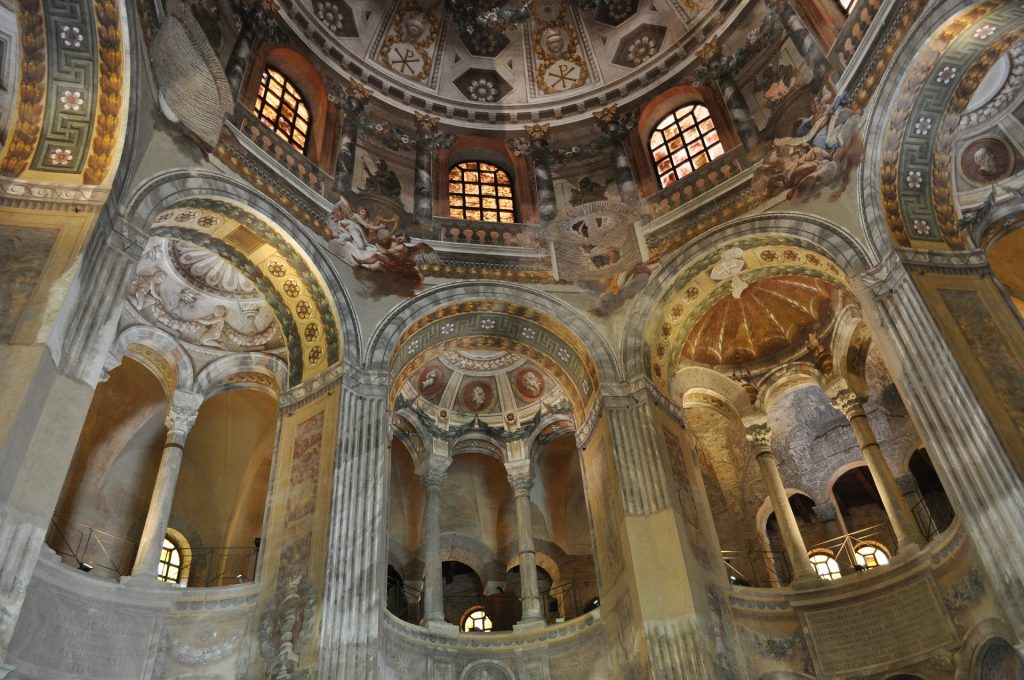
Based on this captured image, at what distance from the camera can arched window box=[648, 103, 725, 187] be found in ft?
51.9

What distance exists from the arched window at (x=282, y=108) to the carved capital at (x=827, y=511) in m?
13.1

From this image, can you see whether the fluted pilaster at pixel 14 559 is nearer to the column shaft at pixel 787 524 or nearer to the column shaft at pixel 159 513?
the column shaft at pixel 159 513

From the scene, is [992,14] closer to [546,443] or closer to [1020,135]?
[1020,135]

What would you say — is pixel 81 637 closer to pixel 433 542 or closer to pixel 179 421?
pixel 179 421

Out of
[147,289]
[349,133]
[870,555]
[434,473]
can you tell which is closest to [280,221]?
[147,289]

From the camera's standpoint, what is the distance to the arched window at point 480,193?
53.8 ft

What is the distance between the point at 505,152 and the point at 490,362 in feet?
15.5

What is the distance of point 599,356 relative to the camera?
14148mm

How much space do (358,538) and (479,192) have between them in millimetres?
8577

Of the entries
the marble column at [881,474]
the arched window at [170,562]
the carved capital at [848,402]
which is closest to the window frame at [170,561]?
the arched window at [170,562]

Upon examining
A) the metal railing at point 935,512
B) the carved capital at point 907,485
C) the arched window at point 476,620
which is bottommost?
the arched window at point 476,620

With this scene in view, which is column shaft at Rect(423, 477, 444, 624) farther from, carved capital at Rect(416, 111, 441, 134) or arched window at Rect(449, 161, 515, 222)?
carved capital at Rect(416, 111, 441, 134)

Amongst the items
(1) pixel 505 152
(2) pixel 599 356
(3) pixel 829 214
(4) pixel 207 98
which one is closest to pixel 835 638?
(2) pixel 599 356

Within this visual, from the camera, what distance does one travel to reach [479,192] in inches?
661
